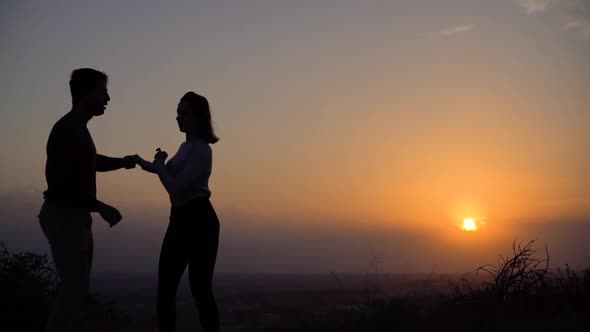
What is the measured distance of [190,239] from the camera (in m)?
4.49

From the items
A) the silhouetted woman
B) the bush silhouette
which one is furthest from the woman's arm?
the bush silhouette

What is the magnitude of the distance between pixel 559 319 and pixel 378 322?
1.93m

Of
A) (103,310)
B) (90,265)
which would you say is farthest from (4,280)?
(90,265)

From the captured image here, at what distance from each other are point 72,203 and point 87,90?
83cm

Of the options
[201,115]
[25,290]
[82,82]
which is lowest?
[25,290]

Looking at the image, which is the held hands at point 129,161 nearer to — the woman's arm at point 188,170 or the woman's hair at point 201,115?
the woman's arm at point 188,170

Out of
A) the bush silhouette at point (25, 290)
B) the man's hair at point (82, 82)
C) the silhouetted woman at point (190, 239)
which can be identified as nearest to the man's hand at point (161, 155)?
the silhouetted woman at point (190, 239)

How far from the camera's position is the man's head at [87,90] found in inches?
172

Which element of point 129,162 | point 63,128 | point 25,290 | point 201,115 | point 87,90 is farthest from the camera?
point 25,290

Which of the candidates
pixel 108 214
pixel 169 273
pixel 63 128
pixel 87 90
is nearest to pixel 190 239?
pixel 169 273

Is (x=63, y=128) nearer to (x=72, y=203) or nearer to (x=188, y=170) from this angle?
(x=72, y=203)

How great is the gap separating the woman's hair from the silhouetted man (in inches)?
28.5

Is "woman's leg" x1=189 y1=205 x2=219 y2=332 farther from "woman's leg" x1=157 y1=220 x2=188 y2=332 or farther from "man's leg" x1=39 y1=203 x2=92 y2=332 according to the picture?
"man's leg" x1=39 y1=203 x2=92 y2=332

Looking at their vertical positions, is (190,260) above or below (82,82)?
below
